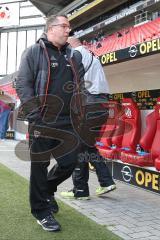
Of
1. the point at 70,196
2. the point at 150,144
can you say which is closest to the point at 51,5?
the point at 150,144

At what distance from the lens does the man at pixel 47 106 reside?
3.94 m

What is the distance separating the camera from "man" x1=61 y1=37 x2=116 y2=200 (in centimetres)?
527

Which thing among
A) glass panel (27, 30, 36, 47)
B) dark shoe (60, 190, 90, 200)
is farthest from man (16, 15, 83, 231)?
glass panel (27, 30, 36, 47)

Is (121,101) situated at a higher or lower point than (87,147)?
higher

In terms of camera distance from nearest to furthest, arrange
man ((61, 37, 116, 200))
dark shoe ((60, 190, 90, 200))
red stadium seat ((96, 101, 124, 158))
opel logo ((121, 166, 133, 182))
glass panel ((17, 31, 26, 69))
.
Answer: man ((61, 37, 116, 200)) < dark shoe ((60, 190, 90, 200)) < opel logo ((121, 166, 133, 182)) < red stadium seat ((96, 101, 124, 158)) < glass panel ((17, 31, 26, 69))

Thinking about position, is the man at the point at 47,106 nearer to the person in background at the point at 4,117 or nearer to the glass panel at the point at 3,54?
the person in background at the point at 4,117

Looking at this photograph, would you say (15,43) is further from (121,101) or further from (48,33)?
(48,33)

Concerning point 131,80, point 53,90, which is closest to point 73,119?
point 53,90

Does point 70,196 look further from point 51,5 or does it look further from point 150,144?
point 51,5

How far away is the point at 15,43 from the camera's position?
38469 mm

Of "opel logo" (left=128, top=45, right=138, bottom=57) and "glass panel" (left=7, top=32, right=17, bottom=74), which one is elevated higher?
"glass panel" (left=7, top=32, right=17, bottom=74)

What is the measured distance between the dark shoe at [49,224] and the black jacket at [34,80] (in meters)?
0.95

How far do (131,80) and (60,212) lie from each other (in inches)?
187

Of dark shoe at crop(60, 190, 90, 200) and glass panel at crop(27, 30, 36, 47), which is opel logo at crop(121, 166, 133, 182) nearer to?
dark shoe at crop(60, 190, 90, 200)
